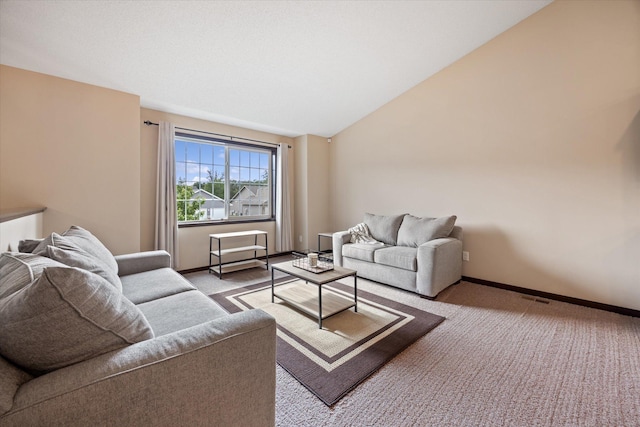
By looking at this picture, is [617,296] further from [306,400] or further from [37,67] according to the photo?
[37,67]

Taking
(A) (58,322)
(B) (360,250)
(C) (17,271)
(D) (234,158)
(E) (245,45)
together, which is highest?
(E) (245,45)

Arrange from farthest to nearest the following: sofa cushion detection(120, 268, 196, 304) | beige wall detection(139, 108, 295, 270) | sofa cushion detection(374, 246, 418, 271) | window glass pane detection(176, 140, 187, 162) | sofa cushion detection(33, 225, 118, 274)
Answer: window glass pane detection(176, 140, 187, 162) → beige wall detection(139, 108, 295, 270) → sofa cushion detection(374, 246, 418, 271) → sofa cushion detection(120, 268, 196, 304) → sofa cushion detection(33, 225, 118, 274)

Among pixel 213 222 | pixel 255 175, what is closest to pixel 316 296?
pixel 213 222

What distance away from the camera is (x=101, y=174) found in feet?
10.1

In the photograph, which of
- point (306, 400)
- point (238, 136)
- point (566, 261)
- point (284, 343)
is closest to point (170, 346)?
point (306, 400)

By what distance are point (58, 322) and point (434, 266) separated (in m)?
2.95

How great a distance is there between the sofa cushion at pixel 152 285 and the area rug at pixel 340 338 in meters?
0.75

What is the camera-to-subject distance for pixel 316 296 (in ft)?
9.13

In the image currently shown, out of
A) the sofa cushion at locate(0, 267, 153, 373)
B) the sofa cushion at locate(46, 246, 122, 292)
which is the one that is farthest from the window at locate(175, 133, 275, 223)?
the sofa cushion at locate(0, 267, 153, 373)

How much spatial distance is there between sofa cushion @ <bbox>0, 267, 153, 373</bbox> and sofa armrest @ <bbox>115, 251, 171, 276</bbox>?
1691 millimetres

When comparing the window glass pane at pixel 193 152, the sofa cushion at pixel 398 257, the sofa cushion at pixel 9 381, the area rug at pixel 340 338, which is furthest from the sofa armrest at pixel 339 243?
the sofa cushion at pixel 9 381

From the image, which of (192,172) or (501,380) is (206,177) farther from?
(501,380)

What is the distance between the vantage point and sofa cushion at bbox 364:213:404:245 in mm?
3896

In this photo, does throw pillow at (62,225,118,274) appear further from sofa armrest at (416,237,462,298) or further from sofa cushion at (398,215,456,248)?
sofa cushion at (398,215,456,248)
